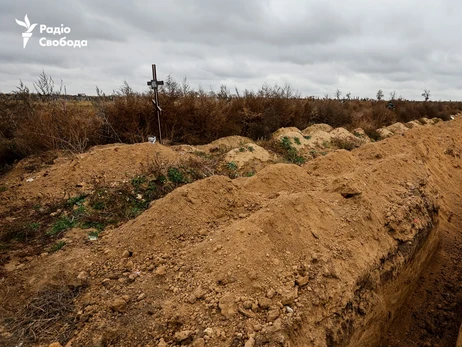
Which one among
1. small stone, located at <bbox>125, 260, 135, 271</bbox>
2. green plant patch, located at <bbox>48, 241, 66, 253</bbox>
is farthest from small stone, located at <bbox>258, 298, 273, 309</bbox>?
green plant patch, located at <bbox>48, 241, 66, 253</bbox>

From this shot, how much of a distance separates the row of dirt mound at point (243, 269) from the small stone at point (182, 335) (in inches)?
0.6

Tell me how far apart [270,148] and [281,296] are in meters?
7.53

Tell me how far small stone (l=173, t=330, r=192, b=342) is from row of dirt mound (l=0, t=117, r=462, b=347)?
0.05ft

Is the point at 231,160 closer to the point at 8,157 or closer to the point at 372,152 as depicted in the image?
the point at 372,152

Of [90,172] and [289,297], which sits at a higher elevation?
[90,172]

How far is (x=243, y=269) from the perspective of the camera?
3023 mm

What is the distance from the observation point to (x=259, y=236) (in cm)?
339

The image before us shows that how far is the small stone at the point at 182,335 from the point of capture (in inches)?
97.0

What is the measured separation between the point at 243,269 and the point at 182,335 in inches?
32.0

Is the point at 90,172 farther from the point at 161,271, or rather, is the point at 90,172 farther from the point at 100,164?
the point at 161,271

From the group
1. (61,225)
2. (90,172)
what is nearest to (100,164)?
(90,172)

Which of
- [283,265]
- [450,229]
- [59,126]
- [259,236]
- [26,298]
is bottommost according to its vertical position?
[450,229]

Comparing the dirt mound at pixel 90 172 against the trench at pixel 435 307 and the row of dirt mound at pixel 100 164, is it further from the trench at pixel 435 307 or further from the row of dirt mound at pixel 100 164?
the trench at pixel 435 307

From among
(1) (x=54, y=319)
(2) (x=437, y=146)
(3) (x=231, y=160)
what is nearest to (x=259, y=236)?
(1) (x=54, y=319)
